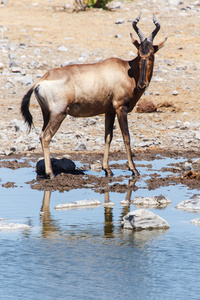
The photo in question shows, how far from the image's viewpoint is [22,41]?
981 inches

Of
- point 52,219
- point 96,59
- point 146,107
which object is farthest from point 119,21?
point 52,219

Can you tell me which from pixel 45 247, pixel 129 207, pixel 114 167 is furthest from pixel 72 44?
pixel 45 247

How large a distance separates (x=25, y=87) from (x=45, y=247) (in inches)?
558

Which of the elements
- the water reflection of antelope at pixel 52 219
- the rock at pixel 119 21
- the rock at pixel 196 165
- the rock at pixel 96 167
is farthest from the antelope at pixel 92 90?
the rock at pixel 119 21

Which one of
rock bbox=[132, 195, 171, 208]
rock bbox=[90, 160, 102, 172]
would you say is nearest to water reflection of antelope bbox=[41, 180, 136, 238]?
rock bbox=[132, 195, 171, 208]

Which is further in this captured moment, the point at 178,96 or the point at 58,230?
the point at 178,96

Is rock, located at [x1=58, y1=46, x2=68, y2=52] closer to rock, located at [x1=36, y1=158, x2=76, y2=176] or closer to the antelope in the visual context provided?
A: the antelope

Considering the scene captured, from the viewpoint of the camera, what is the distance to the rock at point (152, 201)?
8.37 meters

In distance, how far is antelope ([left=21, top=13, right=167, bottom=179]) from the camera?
34.2 feet

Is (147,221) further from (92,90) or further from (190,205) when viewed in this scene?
(92,90)

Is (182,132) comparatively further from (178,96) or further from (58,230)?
(58,230)

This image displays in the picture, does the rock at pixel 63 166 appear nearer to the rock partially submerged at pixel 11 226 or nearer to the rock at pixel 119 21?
the rock partially submerged at pixel 11 226

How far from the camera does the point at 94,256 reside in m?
5.91

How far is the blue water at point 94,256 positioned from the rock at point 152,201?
3.9 inches
